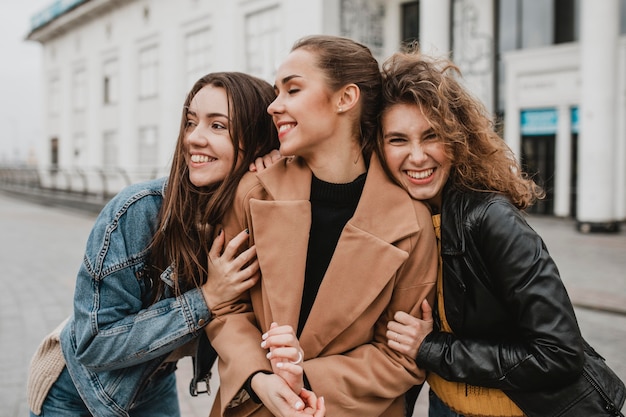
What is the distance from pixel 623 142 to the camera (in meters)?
15.3

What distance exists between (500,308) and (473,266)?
0.15 meters

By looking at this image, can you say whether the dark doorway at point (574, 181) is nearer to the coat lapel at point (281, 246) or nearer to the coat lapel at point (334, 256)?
the coat lapel at point (334, 256)

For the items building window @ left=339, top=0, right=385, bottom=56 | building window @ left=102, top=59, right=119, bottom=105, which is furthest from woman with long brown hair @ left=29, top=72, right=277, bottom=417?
building window @ left=102, top=59, right=119, bottom=105

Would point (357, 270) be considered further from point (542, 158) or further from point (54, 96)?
point (54, 96)

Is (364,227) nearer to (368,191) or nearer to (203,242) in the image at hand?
(368,191)

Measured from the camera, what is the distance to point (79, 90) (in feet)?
107

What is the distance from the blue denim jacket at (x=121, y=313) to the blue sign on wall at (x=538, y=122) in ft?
53.0

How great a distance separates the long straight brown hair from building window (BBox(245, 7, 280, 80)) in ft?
57.1

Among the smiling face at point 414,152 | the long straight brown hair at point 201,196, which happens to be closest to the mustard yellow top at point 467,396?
the smiling face at point 414,152

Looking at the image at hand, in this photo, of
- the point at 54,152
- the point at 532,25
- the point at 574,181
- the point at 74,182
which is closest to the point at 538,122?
the point at 574,181

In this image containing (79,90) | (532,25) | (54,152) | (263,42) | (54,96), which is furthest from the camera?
(54,152)

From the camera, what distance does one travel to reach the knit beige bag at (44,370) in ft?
6.81

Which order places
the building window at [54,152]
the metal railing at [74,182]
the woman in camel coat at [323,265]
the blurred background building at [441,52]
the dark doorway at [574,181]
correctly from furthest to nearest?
1. the building window at [54,152]
2. the metal railing at [74,182]
3. the dark doorway at [574,181]
4. the blurred background building at [441,52]
5. the woman in camel coat at [323,265]

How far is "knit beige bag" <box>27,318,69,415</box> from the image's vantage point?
6.81ft
